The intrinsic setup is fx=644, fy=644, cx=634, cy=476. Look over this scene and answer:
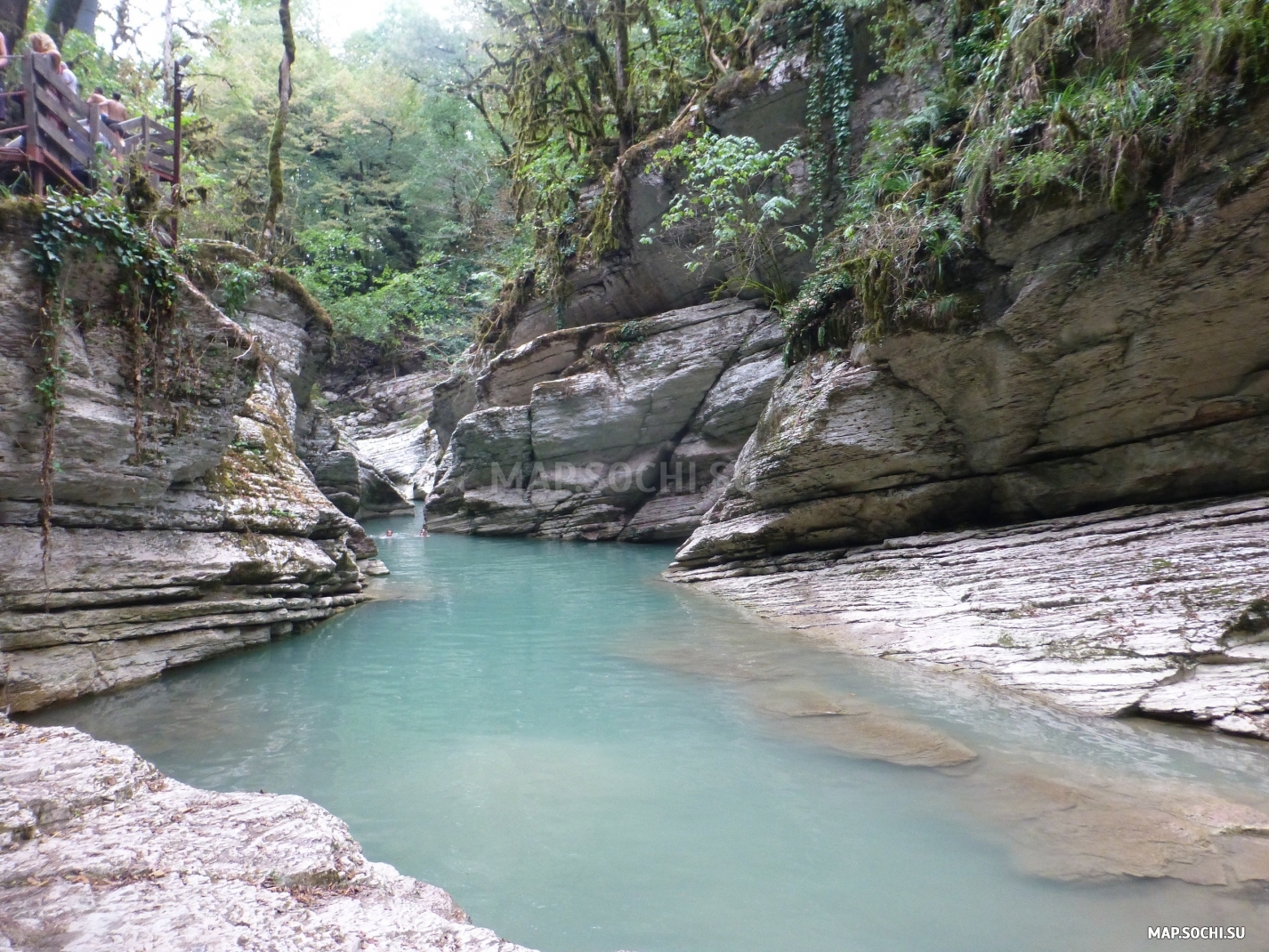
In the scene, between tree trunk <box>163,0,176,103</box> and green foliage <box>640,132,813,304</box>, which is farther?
tree trunk <box>163,0,176,103</box>

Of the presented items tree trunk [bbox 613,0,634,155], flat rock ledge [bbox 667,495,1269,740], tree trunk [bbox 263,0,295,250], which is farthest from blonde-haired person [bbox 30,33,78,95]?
tree trunk [bbox 613,0,634,155]

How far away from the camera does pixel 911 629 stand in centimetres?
702

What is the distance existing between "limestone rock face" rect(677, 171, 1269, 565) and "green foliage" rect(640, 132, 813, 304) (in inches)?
192

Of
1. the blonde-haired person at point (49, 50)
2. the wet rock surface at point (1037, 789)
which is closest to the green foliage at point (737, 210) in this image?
the blonde-haired person at point (49, 50)

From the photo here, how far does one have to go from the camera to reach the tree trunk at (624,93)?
17.2 m

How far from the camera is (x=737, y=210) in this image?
1400 cm

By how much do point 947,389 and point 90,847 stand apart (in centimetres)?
892

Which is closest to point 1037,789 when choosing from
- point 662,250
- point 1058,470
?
point 1058,470

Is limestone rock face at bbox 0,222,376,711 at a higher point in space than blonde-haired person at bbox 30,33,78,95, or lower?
lower

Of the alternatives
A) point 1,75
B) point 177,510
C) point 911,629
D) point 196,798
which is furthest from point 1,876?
point 1,75

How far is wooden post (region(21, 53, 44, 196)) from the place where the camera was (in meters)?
6.18

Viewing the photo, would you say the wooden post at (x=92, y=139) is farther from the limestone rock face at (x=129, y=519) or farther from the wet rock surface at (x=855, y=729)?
the wet rock surface at (x=855, y=729)

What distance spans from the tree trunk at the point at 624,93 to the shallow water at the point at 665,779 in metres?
15.1

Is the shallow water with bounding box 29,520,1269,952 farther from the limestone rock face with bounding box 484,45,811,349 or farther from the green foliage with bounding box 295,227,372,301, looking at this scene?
the green foliage with bounding box 295,227,372,301
